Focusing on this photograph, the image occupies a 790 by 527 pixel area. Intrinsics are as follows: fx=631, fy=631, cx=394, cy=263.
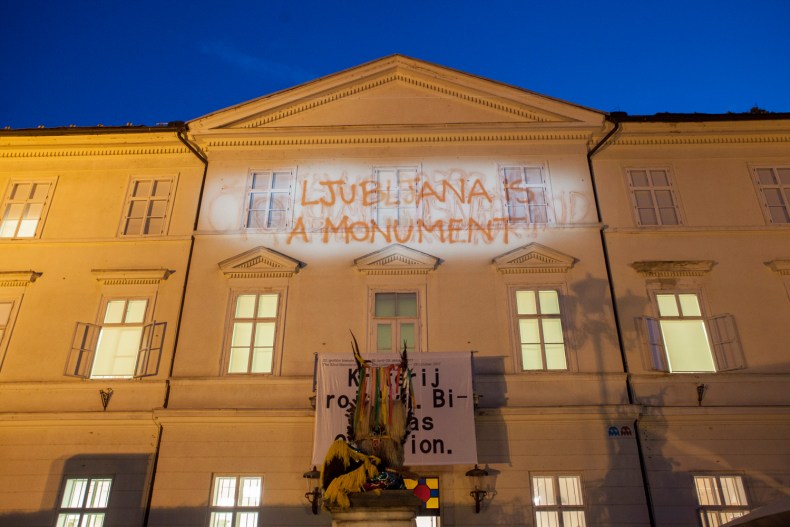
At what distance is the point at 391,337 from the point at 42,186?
9.59 meters

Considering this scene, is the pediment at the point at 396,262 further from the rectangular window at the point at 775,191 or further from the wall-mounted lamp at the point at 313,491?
the rectangular window at the point at 775,191

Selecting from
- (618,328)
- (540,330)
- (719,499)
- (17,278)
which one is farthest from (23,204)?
(719,499)

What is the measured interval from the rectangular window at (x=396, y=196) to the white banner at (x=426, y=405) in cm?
341

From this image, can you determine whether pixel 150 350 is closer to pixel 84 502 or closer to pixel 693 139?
pixel 84 502

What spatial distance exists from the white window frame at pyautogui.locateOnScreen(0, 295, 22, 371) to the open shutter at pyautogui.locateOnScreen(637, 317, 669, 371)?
13493 mm

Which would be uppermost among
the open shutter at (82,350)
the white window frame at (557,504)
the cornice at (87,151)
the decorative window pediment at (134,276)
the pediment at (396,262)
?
the cornice at (87,151)

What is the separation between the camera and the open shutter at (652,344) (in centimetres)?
1280

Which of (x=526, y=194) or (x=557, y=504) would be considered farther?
(x=526, y=194)

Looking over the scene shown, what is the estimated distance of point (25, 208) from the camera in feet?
50.1

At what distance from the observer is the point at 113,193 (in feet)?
50.2

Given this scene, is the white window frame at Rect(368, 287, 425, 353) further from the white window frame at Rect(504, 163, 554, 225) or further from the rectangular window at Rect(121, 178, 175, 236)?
the rectangular window at Rect(121, 178, 175, 236)

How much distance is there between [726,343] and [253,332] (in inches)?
383

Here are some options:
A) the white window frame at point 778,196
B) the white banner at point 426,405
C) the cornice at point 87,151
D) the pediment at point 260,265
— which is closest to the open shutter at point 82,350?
the pediment at point 260,265

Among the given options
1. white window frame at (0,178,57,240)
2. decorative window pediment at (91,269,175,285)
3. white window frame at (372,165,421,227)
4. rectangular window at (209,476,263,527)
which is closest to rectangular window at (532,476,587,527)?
rectangular window at (209,476,263,527)
